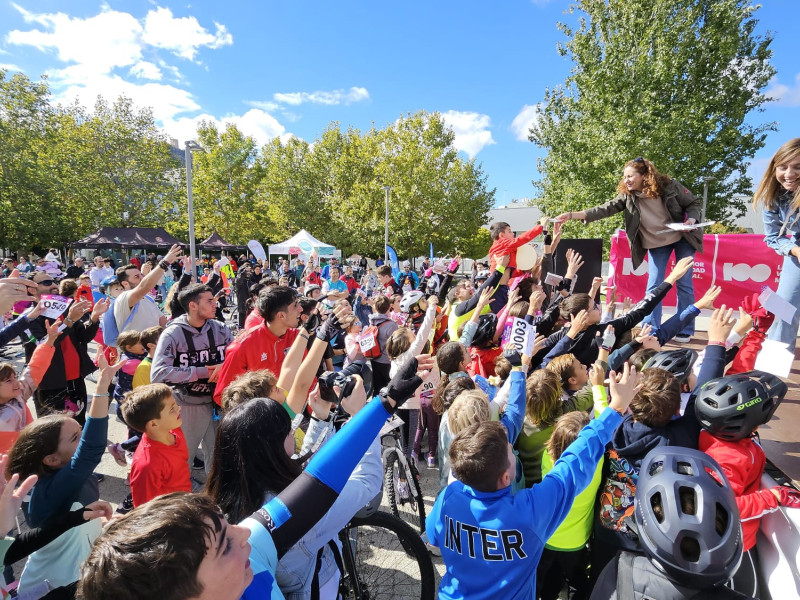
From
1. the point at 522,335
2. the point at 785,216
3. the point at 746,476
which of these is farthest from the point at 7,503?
the point at 785,216

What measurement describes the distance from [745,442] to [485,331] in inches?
101

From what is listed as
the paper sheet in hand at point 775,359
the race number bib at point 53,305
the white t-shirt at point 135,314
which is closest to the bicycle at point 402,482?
the paper sheet in hand at point 775,359

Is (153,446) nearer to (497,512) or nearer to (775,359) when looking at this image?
(497,512)

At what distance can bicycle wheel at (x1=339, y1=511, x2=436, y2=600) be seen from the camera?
261cm

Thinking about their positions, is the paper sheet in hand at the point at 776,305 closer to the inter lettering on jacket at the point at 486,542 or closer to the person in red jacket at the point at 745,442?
the person in red jacket at the point at 745,442

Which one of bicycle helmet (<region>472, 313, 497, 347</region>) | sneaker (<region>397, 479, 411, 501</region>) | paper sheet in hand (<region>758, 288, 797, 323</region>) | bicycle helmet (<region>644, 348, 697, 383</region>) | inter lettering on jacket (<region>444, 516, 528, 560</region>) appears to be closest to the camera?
inter lettering on jacket (<region>444, 516, 528, 560</region>)

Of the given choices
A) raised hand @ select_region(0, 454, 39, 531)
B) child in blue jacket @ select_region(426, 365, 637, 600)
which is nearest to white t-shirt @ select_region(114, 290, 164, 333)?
raised hand @ select_region(0, 454, 39, 531)

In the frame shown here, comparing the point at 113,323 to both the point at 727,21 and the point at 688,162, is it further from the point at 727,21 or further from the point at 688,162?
the point at 727,21

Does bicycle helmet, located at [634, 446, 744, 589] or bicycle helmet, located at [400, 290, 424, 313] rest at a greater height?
bicycle helmet, located at [400, 290, 424, 313]

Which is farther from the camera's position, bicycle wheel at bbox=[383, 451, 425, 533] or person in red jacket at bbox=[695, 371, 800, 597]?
bicycle wheel at bbox=[383, 451, 425, 533]

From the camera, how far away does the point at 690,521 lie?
149cm

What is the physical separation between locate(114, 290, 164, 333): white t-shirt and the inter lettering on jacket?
4823 millimetres

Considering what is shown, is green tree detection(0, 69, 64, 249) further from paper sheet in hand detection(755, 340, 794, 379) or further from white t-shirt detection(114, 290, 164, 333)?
paper sheet in hand detection(755, 340, 794, 379)

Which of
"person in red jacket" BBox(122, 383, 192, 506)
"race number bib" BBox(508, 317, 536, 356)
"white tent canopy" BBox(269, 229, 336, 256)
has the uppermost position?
"white tent canopy" BBox(269, 229, 336, 256)
